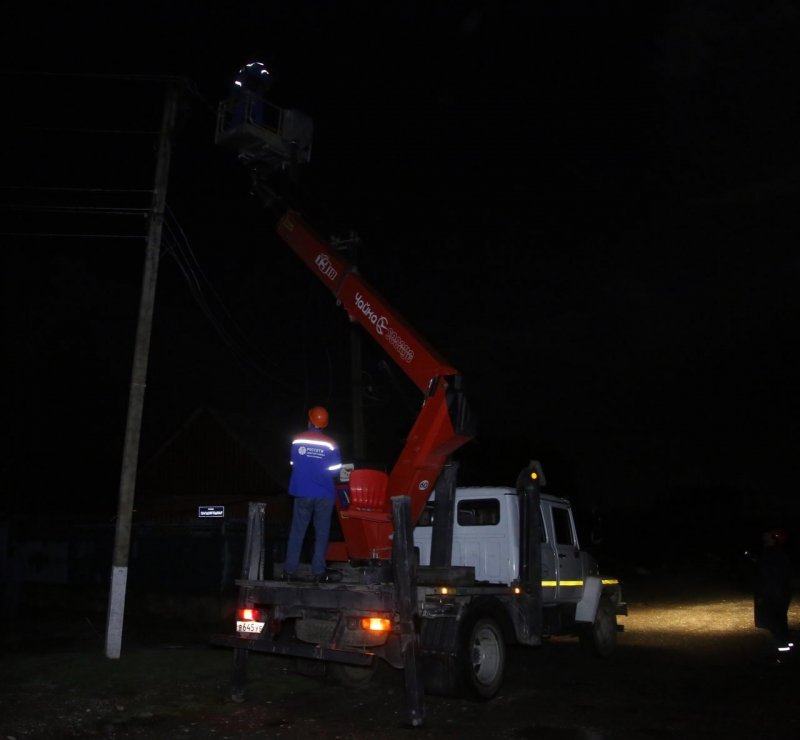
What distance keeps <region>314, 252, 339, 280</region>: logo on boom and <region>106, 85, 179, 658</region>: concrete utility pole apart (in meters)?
2.48

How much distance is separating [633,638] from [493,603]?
678 centimetres

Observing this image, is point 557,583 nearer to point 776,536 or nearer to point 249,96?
point 776,536

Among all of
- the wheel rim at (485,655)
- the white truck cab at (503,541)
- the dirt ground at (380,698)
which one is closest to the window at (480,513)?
the white truck cab at (503,541)

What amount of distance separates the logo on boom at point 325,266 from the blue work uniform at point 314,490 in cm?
332

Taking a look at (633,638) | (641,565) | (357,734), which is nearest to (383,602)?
(357,734)

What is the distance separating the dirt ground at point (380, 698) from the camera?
27.0 feet

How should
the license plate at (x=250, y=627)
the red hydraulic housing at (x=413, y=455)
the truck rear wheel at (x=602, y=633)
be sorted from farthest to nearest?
the truck rear wheel at (x=602, y=633) → the red hydraulic housing at (x=413, y=455) → the license plate at (x=250, y=627)

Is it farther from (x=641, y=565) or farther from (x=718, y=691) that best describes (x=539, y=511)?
(x=641, y=565)

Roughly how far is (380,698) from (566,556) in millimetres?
3622

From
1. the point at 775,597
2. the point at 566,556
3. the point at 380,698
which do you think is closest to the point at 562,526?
the point at 566,556

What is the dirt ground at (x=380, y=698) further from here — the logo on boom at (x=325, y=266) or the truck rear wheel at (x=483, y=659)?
the logo on boom at (x=325, y=266)

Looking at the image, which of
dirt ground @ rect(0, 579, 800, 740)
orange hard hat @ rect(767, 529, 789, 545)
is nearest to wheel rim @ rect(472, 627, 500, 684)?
dirt ground @ rect(0, 579, 800, 740)

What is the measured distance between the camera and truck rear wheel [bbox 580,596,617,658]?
492 inches

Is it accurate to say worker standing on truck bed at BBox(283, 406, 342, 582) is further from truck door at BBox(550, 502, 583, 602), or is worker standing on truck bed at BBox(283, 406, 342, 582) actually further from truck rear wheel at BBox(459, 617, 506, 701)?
truck door at BBox(550, 502, 583, 602)
